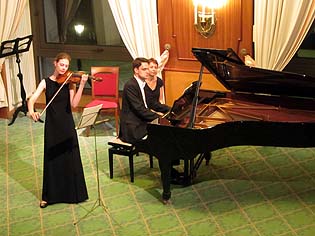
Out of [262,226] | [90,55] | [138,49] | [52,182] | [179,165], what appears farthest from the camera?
[90,55]

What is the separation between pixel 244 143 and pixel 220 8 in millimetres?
2244

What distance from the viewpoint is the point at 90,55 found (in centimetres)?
785

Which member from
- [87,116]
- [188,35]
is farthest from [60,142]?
[188,35]

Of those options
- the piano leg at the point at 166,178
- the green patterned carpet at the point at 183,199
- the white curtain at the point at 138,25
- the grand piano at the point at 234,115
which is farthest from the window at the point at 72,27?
the piano leg at the point at 166,178

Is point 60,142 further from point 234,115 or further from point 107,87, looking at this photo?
point 107,87

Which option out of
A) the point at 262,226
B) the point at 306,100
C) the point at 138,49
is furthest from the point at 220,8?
the point at 262,226

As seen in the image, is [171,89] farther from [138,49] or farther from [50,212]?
[50,212]

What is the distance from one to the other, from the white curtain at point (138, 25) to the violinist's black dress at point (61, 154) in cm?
236

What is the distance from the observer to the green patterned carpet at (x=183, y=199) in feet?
15.7

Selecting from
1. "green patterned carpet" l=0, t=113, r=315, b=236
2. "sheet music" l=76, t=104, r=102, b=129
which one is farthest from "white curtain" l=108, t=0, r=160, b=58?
"sheet music" l=76, t=104, r=102, b=129

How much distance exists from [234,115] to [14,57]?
378cm

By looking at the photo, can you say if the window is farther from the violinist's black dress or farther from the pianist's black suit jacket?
the violinist's black dress

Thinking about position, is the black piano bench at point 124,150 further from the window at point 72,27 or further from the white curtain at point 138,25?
the window at point 72,27

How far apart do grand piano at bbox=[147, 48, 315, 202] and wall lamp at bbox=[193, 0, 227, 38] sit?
125 cm
